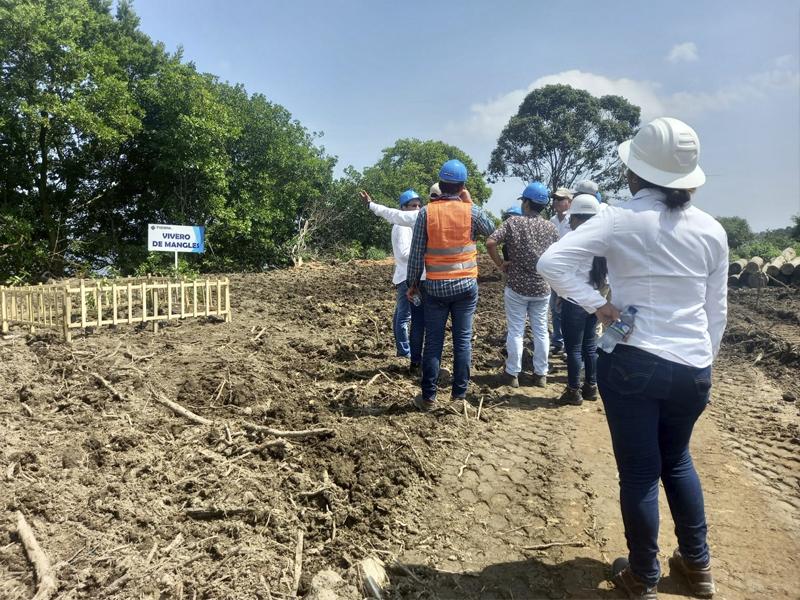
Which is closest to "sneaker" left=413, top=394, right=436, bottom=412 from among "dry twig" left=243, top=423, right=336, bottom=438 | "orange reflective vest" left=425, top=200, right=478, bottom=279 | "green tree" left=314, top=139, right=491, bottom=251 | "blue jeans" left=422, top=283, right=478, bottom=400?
"blue jeans" left=422, top=283, right=478, bottom=400

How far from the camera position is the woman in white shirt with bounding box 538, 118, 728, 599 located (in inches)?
93.5

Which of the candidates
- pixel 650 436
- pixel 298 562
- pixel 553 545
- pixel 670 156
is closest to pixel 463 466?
pixel 553 545

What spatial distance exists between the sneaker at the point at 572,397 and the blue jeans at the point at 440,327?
1248mm

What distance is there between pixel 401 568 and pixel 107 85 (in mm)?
17173

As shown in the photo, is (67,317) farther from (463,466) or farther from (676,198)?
(676,198)

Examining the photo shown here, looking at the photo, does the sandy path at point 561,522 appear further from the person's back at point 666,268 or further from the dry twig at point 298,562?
the person's back at point 666,268

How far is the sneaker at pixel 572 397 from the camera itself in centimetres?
546

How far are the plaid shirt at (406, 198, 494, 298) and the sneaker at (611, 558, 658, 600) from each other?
239cm

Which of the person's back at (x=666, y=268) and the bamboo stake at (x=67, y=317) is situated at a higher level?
the person's back at (x=666, y=268)

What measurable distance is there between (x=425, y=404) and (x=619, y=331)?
2662 mm

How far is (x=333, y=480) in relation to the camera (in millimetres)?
3686

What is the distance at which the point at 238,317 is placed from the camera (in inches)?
360

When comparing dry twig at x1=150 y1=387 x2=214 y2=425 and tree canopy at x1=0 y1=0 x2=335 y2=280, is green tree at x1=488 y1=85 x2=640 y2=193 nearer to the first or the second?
tree canopy at x1=0 y1=0 x2=335 y2=280

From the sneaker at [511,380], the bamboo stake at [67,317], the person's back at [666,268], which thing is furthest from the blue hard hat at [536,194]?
the bamboo stake at [67,317]
